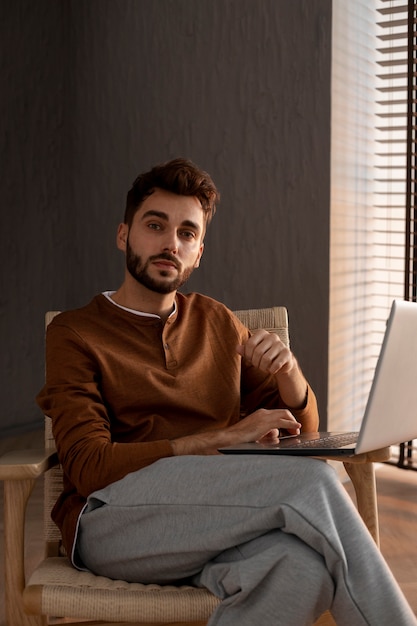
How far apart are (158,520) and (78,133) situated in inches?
125

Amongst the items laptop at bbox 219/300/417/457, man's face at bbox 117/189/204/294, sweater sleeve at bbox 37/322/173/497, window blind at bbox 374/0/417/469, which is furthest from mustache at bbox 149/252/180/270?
window blind at bbox 374/0/417/469

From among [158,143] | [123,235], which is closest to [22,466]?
[123,235]

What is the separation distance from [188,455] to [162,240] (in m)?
0.66

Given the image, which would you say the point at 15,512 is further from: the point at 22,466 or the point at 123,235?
the point at 123,235

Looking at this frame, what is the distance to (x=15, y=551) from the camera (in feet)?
6.12

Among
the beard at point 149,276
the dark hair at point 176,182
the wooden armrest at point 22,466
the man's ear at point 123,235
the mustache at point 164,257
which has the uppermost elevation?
the dark hair at point 176,182

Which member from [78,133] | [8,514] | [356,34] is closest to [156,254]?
[8,514]

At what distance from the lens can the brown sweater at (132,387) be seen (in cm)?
192

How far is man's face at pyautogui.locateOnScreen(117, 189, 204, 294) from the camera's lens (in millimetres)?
2256

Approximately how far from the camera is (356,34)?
12.3ft

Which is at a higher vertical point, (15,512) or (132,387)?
(132,387)

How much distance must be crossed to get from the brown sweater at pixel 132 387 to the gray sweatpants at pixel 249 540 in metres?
0.12

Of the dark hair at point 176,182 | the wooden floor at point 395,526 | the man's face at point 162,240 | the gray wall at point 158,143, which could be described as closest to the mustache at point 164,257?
the man's face at point 162,240

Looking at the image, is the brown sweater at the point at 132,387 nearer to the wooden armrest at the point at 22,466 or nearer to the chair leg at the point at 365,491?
the wooden armrest at the point at 22,466
